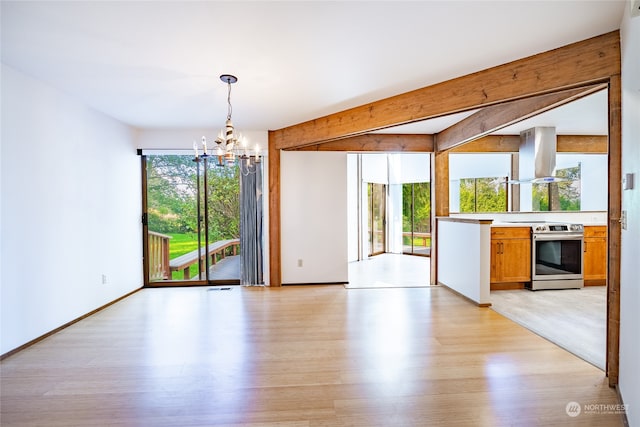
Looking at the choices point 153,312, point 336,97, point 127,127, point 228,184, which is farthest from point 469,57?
point 127,127

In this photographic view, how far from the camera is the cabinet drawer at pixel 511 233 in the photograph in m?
4.52

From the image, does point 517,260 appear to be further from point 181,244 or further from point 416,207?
point 181,244

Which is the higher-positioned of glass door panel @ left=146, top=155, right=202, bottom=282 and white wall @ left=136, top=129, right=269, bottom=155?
white wall @ left=136, top=129, right=269, bottom=155

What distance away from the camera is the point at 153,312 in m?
3.75

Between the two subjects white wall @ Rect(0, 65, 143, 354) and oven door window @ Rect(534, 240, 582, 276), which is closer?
white wall @ Rect(0, 65, 143, 354)

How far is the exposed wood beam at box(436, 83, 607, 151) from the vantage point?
2.54 metres

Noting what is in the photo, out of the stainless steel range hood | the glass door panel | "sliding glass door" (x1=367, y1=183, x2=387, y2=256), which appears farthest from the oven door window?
the glass door panel

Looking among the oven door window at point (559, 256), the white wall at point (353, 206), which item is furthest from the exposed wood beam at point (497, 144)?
the white wall at point (353, 206)

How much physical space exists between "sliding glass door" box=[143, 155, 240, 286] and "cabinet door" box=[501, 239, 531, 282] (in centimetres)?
433

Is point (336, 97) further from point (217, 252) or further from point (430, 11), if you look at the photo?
point (217, 252)

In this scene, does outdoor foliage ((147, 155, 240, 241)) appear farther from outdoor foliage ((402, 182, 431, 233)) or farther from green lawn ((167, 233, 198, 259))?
outdoor foliage ((402, 182, 431, 233))

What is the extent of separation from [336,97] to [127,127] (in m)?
3.34

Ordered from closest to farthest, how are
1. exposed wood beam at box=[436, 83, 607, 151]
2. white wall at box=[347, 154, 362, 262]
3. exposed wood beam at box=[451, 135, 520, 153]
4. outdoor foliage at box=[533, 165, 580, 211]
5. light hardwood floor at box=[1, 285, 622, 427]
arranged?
1. light hardwood floor at box=[1, 285, 622, 427]
2. exposed wood beam at box=[436, 83, 607, 151]
3. exposed wood beam at box=[451, 135, 520, 153]
4. outdoor foliage at box=[533, 165, 580, 211]
5. white wall at box=[347, 154, 362, 262]

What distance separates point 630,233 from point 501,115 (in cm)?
201
